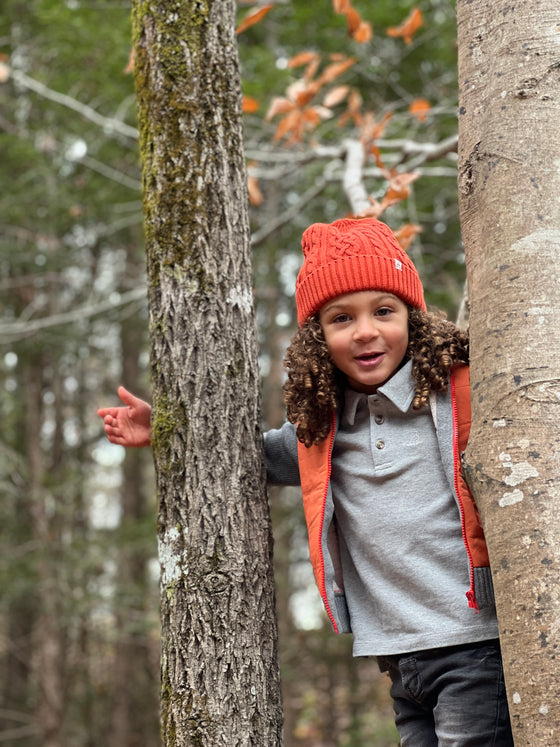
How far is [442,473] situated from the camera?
1.89 metres

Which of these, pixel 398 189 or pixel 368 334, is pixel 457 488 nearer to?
pixel 368 334

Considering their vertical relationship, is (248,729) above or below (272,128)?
below

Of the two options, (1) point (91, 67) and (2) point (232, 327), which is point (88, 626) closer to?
(1) point (91, 67)

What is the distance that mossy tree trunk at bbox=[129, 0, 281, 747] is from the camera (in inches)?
70.7

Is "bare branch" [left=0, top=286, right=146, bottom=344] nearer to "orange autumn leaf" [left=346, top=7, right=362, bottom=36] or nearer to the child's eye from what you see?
"orange autumn leaf" [left=346, top=7, right=362, bottom=36]

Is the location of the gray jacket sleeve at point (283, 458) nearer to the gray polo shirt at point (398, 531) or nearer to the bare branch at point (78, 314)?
the gray polo shirt at point (398, 531)

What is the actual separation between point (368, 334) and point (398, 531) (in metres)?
0.51

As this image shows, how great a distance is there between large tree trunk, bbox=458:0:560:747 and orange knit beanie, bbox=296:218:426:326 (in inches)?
14.8

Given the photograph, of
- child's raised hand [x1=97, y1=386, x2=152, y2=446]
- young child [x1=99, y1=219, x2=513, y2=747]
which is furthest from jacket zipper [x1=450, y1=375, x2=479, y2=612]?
child's raised hand [x1=97, y1=386, x2=152, y2=446]

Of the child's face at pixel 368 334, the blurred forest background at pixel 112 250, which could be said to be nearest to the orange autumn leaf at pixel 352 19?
the blurred forest background at pixel 112 250

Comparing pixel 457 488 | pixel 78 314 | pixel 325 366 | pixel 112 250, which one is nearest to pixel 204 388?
pixel 325 366

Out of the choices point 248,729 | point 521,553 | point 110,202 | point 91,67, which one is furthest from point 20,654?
point 521,553

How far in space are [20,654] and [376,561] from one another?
9943 mm

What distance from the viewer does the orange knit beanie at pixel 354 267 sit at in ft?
6.39
